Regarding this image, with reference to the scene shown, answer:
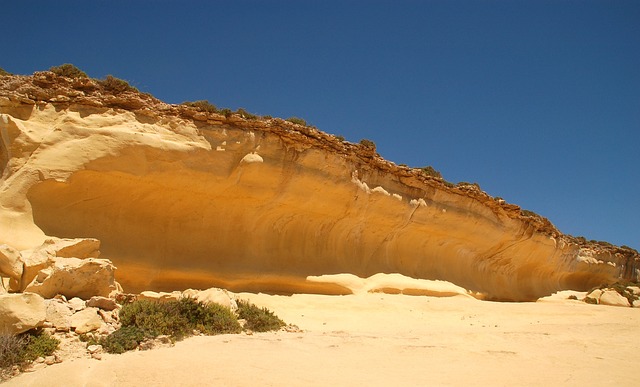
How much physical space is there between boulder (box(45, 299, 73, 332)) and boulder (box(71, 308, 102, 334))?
8 centimetres

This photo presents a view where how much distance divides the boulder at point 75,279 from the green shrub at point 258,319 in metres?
2.42

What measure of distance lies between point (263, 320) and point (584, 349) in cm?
613

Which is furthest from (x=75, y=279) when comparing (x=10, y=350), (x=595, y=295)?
(x=595, y=295)

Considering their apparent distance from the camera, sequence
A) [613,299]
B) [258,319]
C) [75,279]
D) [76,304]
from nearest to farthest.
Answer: [76,304]
[75,279]
[258,319]
[613,299]

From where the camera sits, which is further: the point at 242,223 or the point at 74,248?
the point at 242,223

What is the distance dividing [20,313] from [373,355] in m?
4.74

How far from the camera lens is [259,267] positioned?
12.0 m

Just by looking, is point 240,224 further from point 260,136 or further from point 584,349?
point 584,349

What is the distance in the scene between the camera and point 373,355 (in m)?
6.47

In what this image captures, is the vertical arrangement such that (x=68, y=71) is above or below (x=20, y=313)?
above

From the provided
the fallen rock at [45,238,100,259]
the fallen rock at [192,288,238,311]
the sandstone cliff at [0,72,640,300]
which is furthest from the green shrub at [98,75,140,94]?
the fallen rock at [192,288,238,311]

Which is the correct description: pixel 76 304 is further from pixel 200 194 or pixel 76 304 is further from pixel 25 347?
pixel 200 194

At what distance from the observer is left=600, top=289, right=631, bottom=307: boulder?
20.4 meters

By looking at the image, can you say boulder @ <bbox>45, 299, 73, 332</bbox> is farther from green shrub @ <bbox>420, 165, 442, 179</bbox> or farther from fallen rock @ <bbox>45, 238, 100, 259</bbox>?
green shrub @ <bbox>420, 165, 442, 179</bbox>
